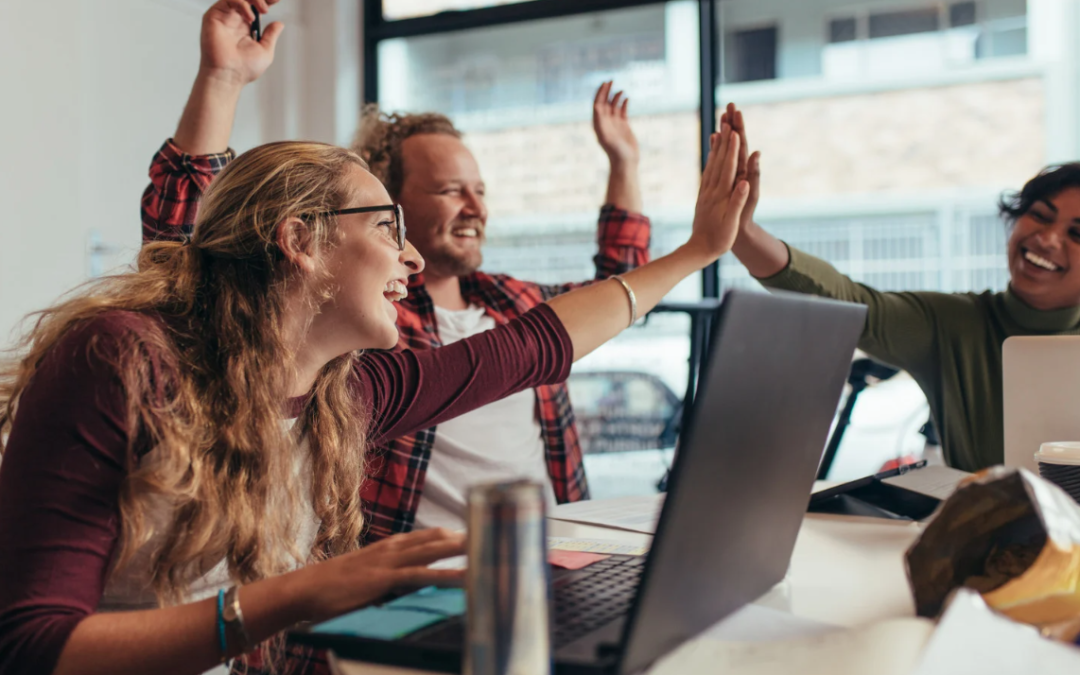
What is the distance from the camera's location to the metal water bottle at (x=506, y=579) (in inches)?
22.2

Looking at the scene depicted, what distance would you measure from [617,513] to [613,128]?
3.31ft

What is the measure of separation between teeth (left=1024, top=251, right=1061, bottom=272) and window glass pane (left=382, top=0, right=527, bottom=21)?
2.34 meters

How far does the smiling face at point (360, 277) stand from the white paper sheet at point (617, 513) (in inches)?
14.4

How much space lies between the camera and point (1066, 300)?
182 cm

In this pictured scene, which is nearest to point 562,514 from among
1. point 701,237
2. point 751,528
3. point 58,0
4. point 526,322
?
point 526,322

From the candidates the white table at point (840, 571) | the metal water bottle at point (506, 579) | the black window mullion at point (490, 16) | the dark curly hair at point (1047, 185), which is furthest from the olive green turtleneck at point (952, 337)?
the black window mullion at point (490, 16)

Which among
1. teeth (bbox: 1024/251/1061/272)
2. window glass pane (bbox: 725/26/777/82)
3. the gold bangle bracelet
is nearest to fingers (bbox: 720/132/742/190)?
the gold bangle bracelet

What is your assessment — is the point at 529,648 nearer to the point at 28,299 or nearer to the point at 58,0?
the point at 28,299

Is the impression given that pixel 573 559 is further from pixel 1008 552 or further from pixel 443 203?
pixel 443 203

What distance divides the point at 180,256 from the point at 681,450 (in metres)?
0.72

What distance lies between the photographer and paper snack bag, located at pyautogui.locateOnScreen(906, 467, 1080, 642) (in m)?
0.71

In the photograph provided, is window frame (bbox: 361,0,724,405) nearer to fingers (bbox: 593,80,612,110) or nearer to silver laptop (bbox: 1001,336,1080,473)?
fingers (bbox: 593,80,612,110)

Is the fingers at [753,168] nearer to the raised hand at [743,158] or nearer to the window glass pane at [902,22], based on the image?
the raised hand at [743,158]

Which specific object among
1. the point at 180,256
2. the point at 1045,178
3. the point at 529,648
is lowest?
the point at 529,648
